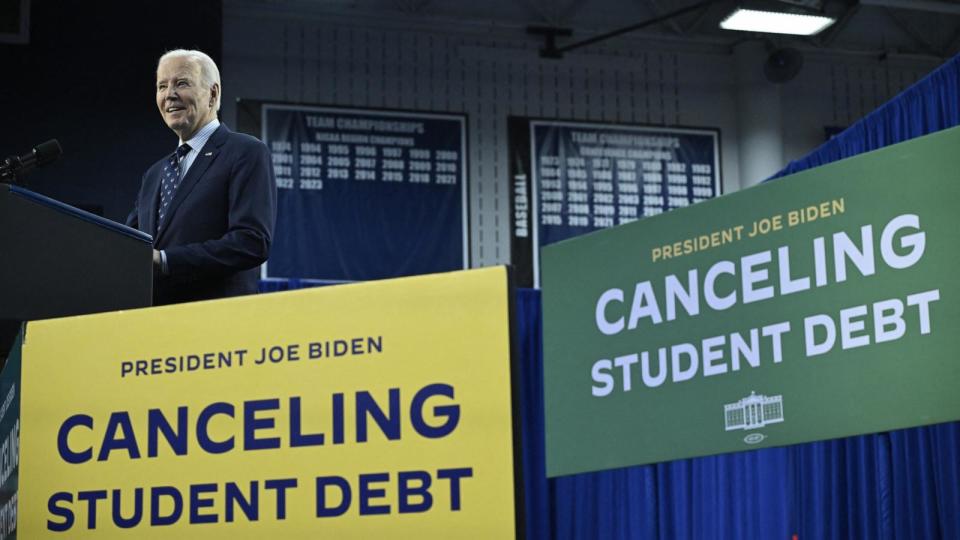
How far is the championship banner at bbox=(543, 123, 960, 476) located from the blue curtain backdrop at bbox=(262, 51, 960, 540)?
4.93 feet

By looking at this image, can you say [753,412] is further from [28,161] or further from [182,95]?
[28,161]

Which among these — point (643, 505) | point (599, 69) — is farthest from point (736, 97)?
point (643, 505)

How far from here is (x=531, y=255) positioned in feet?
28.7

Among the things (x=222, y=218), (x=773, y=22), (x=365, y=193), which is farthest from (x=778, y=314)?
(x=365, y=193)

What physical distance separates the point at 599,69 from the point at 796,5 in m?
1.69

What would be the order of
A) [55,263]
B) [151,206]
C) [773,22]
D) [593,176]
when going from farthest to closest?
[593,176] < [773,22] < [151,206] < [55,263]

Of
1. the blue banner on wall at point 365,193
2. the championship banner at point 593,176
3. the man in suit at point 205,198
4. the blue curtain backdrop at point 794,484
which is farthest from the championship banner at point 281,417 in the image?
the championship banner at point 593,176

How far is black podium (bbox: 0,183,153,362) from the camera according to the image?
7.01 ft

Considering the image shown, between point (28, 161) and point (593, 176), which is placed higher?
point (593, 176)

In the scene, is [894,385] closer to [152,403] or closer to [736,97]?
[152,403]

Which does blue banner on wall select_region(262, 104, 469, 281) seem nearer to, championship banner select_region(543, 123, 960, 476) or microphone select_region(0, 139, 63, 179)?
championship banner select_region(543, 123, 960, 476)

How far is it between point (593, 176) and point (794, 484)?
320 centimetres

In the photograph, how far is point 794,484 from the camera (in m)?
6.29

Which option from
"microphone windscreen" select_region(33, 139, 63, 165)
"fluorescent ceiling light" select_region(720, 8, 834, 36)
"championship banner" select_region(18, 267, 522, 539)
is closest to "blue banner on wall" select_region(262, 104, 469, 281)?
"fluorescent ceiling light" select_region(720, 8, 834, 36)
